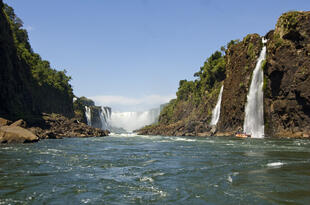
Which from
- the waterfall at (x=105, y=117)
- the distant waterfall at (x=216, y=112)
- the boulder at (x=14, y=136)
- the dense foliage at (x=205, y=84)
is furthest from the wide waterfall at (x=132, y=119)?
the boulder at (x=14, y=136)

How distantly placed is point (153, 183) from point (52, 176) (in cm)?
406

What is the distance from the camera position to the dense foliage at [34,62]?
7514 centimetres

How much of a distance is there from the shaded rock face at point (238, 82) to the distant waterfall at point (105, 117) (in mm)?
89424

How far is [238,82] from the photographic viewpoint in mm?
58750

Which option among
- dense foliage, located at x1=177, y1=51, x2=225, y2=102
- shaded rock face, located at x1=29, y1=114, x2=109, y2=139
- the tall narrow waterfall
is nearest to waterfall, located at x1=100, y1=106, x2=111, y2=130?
dense foliage, located at x1=177, y1=51, x2=225, y2=102

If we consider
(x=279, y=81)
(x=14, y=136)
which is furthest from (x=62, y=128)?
(x=279, y=81)

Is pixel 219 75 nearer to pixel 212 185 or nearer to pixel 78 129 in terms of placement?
pixel 78 129

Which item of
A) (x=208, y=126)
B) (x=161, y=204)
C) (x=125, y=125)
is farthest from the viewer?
(x=125, y=125)

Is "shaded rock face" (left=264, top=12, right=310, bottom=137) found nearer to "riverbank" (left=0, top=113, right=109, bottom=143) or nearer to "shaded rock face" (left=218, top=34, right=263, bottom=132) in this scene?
"shaded rock face" (left=218, top=34, right=263, bottom=132)

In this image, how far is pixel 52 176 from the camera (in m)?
10.4

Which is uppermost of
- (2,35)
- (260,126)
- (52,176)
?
(2,35)

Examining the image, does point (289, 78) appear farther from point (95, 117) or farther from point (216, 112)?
point (95, 117)

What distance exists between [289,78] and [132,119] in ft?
410

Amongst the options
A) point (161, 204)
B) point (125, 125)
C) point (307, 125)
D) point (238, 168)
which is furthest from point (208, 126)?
point (125, 125)
